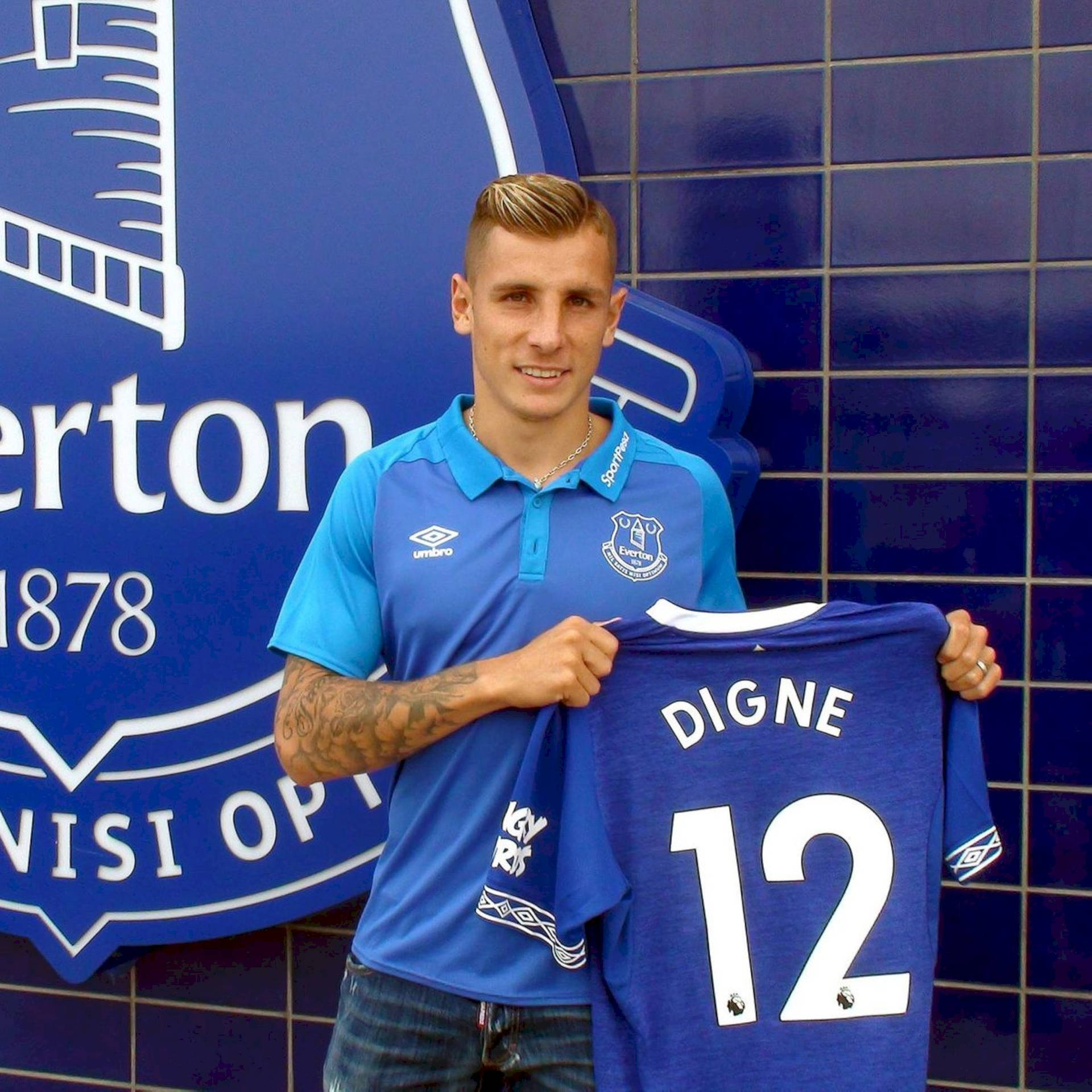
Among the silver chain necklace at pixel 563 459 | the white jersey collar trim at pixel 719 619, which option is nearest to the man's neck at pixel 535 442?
the silver chain necklace at pixel 563 459

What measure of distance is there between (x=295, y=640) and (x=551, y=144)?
1.11 meters

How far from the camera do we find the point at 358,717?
1517mm

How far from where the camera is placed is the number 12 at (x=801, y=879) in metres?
1.53

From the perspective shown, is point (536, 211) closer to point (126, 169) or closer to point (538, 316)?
point (538, 316)

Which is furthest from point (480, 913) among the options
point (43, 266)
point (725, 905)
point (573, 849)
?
point (43, 266)

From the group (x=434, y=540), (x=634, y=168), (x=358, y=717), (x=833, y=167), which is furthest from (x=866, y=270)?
(x=358, y=717)

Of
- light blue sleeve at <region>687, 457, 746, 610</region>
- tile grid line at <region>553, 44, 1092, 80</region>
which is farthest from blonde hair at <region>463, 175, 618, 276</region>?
tile grid line at <region>553, 44, 1092, 80</region>

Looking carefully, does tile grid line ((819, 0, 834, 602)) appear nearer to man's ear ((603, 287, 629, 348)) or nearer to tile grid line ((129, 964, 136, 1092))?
man's ear ((603, 287, 629, 348))

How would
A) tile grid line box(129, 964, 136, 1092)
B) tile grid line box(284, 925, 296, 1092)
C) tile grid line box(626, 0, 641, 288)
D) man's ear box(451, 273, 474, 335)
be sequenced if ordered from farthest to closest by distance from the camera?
tile grid line box(129, 964, 136, 1092)
tile grid line box(284, 925, 296, 1092)
tile grid line box(626, 0, 641, 288)
man's ear box(451, 273, 474, 335)

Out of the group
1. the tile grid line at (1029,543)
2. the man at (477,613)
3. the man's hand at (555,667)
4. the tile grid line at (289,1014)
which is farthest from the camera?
the tile grid line at (289,1014)

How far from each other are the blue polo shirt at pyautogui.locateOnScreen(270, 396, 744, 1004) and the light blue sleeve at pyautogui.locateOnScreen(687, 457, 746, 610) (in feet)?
0.17

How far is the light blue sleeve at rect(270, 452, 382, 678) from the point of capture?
1.57 metres

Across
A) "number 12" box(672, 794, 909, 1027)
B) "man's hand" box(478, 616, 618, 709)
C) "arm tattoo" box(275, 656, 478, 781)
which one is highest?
"man's hand" box(478, 616, 618, 709)

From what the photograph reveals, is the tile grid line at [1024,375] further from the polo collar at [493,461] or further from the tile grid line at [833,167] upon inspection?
the polo collar at [493,461]
